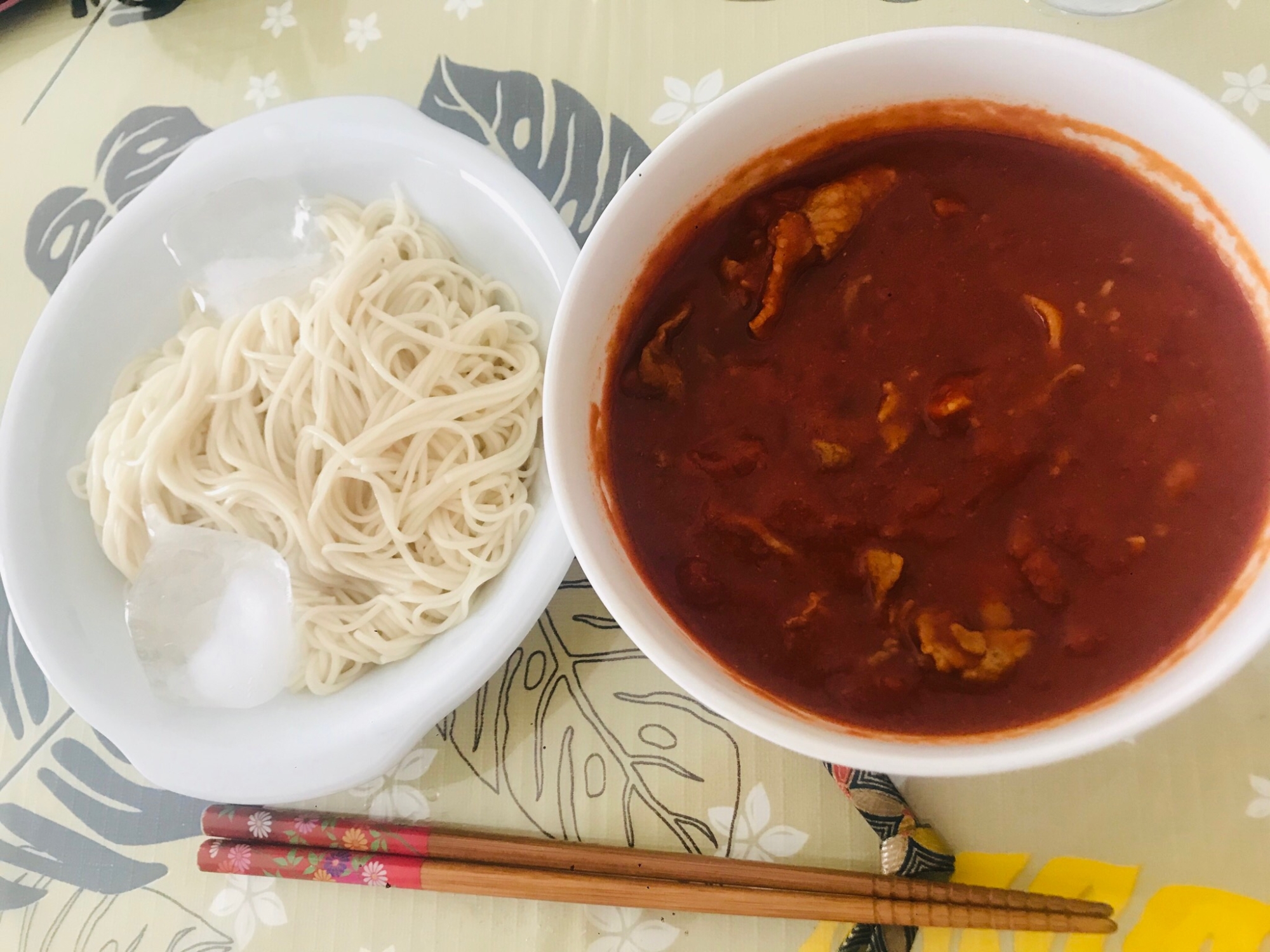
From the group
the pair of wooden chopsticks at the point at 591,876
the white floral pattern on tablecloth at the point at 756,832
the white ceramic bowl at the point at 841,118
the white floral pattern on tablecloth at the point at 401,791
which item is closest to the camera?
the white ceramic bowl at the point at 841,118

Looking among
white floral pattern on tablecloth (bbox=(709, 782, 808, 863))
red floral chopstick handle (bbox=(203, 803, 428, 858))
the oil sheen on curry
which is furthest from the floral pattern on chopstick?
the oil sheen on curry

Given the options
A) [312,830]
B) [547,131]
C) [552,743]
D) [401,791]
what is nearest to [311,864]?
[312,830]

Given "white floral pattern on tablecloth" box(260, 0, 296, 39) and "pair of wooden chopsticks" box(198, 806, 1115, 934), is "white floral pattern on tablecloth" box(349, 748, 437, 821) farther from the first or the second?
"white floral pattern on tablecloth" box(260, 0, 296, 39)

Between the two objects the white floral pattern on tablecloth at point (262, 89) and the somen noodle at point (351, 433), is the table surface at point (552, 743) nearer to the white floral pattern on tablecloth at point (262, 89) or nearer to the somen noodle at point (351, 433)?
A: the white floral pattern on tablecloth at point (262, 89)

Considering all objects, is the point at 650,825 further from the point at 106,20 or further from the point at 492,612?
the point at 106,20

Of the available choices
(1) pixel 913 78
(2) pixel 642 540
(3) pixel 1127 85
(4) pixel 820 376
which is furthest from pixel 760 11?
(2) pixel 642 540

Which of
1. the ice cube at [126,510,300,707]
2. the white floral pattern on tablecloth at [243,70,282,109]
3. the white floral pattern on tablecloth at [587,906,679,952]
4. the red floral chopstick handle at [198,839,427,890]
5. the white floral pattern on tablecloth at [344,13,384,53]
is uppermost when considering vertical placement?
the white floral pattern on tablecloth at [344,13,384,53]

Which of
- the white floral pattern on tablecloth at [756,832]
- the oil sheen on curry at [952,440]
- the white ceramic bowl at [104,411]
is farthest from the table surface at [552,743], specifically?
the oil sheen on curry at [952,440]
